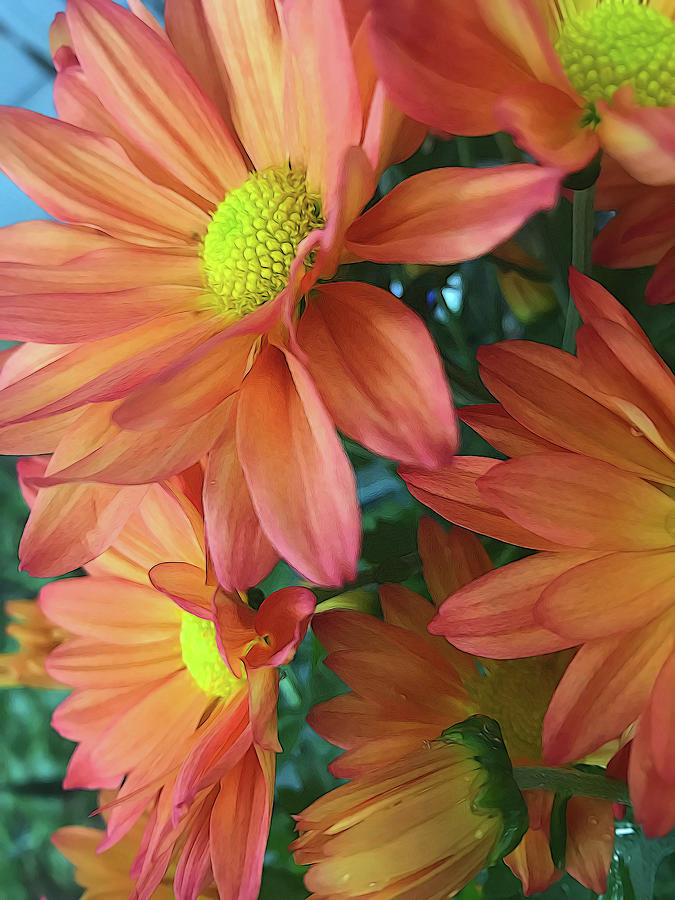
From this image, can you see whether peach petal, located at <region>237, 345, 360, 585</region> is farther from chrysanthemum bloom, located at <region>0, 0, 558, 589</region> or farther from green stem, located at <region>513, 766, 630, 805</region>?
green stem, located at <region>513, 766, 630, 805</region>

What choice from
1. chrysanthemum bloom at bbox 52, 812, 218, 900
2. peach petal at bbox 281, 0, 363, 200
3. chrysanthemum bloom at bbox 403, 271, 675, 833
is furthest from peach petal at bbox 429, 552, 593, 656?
chrysanthemum bloom at bbox 52, 812, 218, 900

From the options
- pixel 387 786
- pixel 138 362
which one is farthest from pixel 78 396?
pixel 387 786

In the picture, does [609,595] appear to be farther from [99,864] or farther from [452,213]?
[99,864]

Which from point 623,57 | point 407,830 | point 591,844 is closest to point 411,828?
point 407,830

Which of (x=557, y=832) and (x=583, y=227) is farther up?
(x=583, y=227)

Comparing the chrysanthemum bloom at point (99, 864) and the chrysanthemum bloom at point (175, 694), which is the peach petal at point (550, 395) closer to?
the chrysanthemum bloom at point (175, 694)
